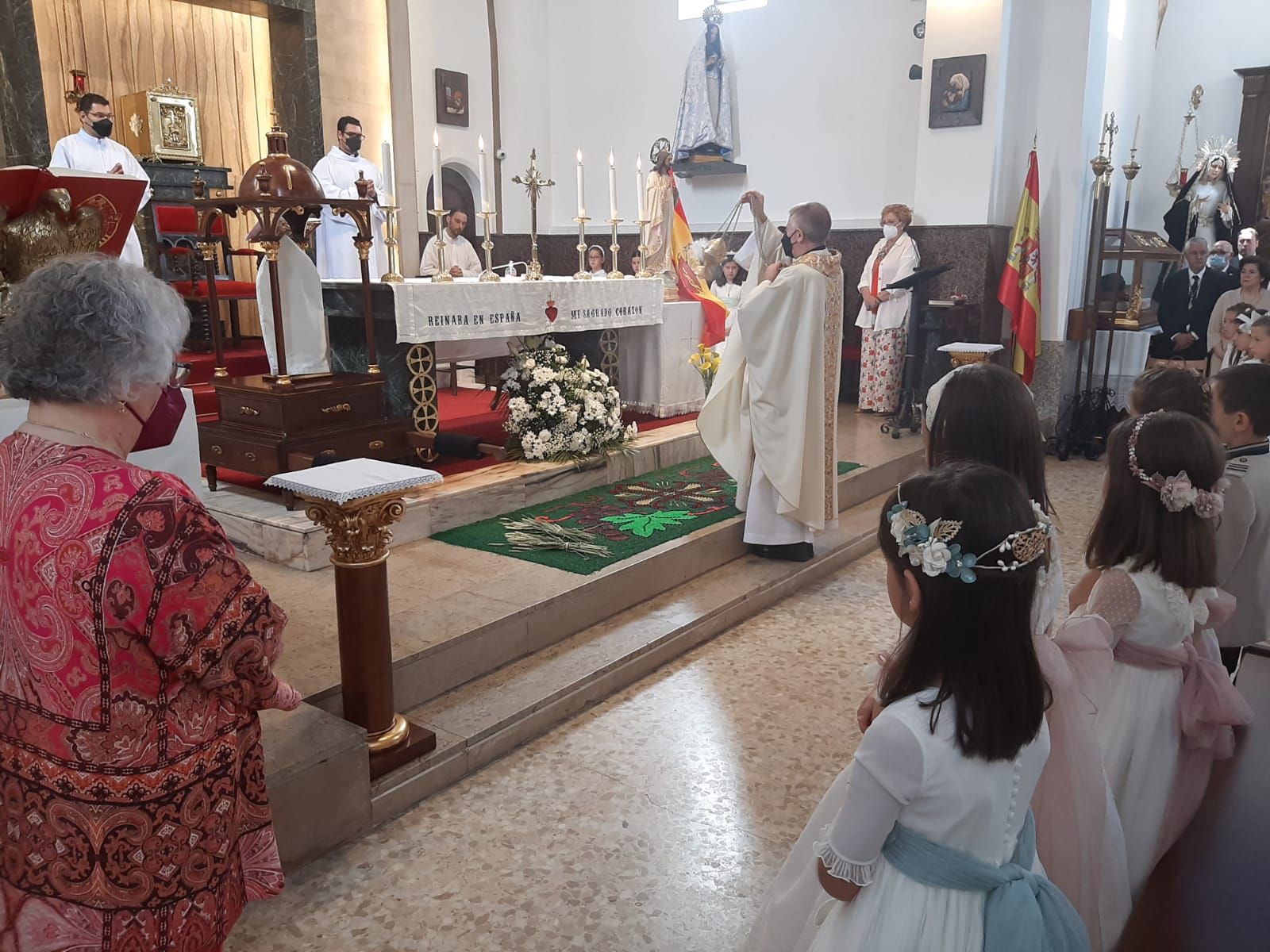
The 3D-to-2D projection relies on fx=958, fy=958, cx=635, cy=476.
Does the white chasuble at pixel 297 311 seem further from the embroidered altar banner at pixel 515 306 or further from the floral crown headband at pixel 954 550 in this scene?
the floral crown headband at pixel 954 550

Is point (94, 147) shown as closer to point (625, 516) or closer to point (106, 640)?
point (625, 516)

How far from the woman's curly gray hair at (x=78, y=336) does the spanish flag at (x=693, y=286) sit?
19.9 ft

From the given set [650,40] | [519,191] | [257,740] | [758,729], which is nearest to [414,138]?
[519,191]

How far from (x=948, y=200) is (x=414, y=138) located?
213 inches

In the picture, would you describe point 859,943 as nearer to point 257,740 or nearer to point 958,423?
point 257,740

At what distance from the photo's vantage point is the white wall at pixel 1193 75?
10.1 m

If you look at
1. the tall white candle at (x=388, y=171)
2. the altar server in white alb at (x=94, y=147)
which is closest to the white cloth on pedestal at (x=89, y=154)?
the altar server in white alb at (x=94, y=147)

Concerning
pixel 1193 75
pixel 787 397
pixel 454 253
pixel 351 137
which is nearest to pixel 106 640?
pixel 787 397

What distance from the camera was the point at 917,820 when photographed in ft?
4.89

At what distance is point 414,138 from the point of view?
32.8ft

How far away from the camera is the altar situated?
516cm

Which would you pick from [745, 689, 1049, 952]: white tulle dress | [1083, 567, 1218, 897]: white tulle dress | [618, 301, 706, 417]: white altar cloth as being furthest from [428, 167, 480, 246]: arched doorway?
[745, 689, 1049, 952]: white tulle dress

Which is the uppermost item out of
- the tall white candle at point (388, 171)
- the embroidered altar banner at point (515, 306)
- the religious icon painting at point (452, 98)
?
the religious icon painting at point (452, 98)

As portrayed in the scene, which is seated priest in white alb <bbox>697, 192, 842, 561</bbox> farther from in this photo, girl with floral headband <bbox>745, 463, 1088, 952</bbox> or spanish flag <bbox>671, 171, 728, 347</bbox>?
girl with floral headband <bbox>745, 463, 1088, 952</bbox>
